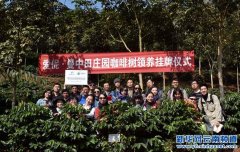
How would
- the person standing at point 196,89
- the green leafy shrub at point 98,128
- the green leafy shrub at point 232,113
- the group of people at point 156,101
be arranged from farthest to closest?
1. the green leafy shrub at point 232,113
2. the person standing at point 196,89
3. the group of people at point 156,101
4. the green leafy shrub at point 98,128

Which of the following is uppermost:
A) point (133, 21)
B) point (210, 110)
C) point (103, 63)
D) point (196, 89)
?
point (133, 21)

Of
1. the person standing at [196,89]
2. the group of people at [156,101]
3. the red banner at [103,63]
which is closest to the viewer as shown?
the group of people at [156,101]

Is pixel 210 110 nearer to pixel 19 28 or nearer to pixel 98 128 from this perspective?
pixel 98 128

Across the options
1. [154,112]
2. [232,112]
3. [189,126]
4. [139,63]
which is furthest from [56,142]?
[139,63]

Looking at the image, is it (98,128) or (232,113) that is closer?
(98,128)

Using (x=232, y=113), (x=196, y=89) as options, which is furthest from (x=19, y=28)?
(x=232, y=113)

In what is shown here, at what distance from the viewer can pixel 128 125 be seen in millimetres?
6672

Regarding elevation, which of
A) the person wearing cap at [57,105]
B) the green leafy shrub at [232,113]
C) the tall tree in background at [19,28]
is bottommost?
Answer: the green leafy shrub at [232,113]

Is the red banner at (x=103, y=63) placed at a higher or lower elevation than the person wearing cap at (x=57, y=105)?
higher

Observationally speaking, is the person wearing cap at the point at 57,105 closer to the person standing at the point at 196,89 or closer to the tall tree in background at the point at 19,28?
the person standing at the point at 196,89

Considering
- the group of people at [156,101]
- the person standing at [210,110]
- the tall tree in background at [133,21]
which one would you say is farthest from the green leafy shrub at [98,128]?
the tall tree in background at [133,21]

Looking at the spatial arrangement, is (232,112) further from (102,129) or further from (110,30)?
(110,30)

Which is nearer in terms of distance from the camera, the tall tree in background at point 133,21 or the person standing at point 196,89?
the person standing at point 196,89

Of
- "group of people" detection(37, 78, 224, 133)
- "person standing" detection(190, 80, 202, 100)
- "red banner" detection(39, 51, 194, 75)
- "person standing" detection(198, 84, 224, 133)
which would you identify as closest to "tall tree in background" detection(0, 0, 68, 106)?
"red banner" detection(39, 51, 194, 75)
